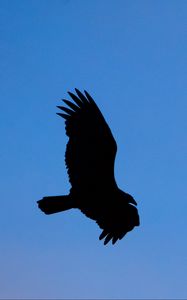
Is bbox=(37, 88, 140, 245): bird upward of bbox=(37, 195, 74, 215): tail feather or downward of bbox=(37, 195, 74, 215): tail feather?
upward

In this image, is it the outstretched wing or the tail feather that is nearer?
the tail feather

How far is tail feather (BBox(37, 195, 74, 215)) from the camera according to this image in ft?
28.6

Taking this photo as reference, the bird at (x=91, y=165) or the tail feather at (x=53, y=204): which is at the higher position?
the bird at (x=91, y=165)

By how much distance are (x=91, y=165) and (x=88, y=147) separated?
40cm

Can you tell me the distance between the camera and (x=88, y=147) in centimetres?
919

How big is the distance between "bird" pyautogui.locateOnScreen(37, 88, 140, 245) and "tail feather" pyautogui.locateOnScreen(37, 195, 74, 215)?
21 millimetres

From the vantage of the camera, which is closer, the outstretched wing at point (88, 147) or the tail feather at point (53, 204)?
the tail feather at point (53, 204)

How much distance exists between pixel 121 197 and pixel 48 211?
1.58 meters

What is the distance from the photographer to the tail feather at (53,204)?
8703 millimetres

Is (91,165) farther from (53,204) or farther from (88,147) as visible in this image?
(53,204)

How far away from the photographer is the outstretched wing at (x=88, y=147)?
29.8ft

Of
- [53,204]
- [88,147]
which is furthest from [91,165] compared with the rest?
[53,204]

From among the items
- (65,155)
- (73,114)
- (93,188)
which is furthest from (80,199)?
(73,114)

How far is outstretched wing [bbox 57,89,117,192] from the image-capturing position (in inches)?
358
